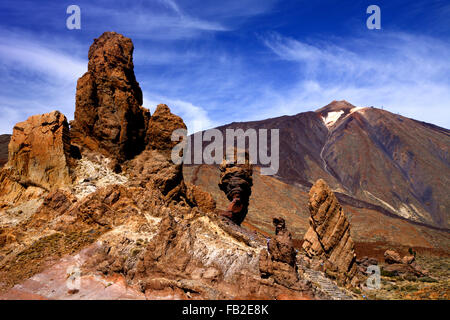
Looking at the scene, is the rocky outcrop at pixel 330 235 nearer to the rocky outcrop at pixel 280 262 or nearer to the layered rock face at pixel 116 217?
the layered rock face at pixel 116 217

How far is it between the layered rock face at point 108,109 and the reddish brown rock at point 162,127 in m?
0.65

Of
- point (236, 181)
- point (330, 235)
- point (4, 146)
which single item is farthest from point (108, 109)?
point (4, 146)

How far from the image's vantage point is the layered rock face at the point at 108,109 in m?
16.8

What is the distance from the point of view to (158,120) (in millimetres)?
17984

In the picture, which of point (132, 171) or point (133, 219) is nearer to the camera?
point (133, 219)

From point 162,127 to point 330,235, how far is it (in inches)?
459

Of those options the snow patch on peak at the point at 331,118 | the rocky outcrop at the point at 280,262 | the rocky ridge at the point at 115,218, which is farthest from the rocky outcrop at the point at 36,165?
the snow patch on peak at the point at 331,118

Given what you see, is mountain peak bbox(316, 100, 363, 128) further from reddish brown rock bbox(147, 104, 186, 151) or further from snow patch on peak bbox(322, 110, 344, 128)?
reddish brown rock bbox(147, 104, 186, 151)

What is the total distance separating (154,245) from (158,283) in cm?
158

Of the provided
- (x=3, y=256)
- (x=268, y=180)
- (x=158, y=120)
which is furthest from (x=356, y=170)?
(x=3, y=256)

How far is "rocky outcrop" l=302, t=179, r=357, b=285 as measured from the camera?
19.2 m

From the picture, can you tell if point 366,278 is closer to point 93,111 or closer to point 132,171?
point 132,171

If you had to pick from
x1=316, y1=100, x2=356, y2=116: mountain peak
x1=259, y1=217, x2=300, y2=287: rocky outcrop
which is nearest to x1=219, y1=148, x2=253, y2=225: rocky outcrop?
x1=259, y1=217, x2=300, y2=287: rocky outcrop
